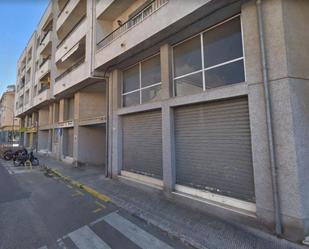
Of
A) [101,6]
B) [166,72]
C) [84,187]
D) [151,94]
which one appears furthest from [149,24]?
[84,187]

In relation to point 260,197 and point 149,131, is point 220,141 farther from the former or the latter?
point 149,131

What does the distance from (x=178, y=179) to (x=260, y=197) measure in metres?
2.61

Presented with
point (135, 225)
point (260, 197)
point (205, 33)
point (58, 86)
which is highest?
point (58, 86)

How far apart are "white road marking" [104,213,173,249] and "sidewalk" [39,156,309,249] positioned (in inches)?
14.8

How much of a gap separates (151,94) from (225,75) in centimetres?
321

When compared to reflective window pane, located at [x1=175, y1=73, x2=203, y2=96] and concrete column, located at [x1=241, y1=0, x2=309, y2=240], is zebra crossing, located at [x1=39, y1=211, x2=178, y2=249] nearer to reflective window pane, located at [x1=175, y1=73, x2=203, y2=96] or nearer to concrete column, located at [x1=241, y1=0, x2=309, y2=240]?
concrete column, located at [x1=241, y1=0, x2=309, y2=240]

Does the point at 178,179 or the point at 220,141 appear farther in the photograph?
the point at 178,179

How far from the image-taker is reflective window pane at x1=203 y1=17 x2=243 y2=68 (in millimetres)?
5301

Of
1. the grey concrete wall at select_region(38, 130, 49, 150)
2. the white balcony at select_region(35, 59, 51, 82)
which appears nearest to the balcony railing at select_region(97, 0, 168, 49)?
the white balcony at select_region(35, 59, 51, 82)

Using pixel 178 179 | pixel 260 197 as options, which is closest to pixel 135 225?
pixel 178 179

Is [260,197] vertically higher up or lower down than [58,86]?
lower down

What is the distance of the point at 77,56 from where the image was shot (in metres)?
14.5

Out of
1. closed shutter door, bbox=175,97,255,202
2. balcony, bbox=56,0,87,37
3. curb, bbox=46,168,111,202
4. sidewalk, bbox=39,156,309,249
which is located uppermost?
balcony, bbox=56,0,87,37

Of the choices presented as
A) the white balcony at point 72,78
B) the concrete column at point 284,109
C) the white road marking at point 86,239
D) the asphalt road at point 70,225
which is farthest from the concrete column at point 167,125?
the white balcony at point 72,78
